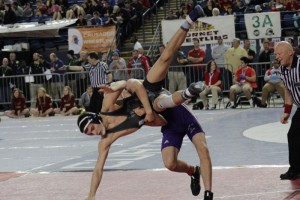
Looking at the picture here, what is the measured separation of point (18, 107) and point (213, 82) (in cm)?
534

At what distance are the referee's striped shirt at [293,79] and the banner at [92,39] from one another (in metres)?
14.6

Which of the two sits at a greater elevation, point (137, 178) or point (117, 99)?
point (117, 99)

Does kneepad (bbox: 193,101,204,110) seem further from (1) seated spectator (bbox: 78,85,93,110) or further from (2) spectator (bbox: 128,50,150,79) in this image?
(1) seated spectator (bbox: 78,85,93,110)

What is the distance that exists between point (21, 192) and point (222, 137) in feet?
16.5


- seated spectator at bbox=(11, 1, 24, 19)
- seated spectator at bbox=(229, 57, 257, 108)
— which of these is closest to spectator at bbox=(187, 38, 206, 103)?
seated spectator at bbox=(229, 57, 257, 108)

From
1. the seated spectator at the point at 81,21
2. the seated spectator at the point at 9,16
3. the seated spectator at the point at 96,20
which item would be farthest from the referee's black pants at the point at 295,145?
the seated spectator at the point at 9,16

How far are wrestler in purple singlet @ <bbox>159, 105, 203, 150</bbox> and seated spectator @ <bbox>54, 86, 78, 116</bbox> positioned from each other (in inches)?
477

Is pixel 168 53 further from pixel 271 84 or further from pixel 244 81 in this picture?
pixel 244 81

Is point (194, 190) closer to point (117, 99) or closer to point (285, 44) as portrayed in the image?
point (117, 99)

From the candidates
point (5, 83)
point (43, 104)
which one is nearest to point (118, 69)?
point (43, 104)

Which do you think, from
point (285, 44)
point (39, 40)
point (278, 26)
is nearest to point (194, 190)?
point (285, 44)

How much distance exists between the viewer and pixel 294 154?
9.10 metres

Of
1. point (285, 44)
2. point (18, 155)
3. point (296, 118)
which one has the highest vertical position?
point (285, 44)

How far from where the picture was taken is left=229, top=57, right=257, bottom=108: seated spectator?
1806cm
